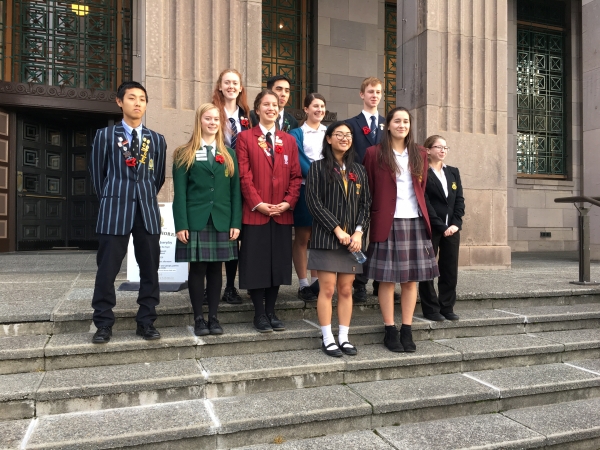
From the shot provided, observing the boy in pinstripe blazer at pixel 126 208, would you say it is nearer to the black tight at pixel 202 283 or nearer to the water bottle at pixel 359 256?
the black tight at pixel 202 283

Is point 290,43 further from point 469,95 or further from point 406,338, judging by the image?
point 406,338

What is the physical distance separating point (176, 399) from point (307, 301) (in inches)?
64.3

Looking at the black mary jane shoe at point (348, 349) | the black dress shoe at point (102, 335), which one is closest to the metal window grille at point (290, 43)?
the black mary jane shoe at point (348, 349)

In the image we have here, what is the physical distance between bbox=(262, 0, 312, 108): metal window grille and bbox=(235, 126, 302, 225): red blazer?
7141mm

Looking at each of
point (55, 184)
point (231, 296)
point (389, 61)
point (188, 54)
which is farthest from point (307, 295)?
point (389, 61)

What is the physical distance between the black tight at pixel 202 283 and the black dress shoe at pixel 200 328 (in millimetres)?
41

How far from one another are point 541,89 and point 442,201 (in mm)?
10192

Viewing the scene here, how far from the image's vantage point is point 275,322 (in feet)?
13.6

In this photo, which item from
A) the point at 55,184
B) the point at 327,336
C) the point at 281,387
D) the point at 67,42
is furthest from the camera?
the point at 55,184

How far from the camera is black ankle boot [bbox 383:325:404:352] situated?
4051mm

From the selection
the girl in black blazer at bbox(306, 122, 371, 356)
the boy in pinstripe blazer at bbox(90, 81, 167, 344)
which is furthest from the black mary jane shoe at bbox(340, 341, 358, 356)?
the boy in pinstripe blazer at bbox(90, 81, 167, 344)

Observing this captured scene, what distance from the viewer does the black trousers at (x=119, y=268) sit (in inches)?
144

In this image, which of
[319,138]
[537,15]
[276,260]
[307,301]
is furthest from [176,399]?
[537,15]

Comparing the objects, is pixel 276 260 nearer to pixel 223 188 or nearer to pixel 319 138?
pixel 223 188
